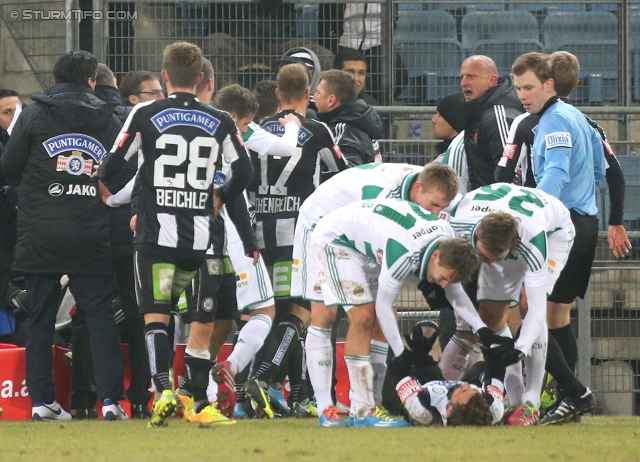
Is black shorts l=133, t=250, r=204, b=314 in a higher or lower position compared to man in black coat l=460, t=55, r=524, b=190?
lower

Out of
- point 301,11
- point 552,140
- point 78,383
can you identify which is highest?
point 301,11

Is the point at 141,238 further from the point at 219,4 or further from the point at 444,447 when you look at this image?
the point at 219,4

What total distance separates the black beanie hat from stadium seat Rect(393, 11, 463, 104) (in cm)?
172

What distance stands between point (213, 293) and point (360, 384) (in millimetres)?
1081

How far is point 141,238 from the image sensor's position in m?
6.85

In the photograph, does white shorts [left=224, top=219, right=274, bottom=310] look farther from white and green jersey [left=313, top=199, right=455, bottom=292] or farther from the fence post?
the fence post

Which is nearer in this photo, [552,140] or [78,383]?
[552,140]

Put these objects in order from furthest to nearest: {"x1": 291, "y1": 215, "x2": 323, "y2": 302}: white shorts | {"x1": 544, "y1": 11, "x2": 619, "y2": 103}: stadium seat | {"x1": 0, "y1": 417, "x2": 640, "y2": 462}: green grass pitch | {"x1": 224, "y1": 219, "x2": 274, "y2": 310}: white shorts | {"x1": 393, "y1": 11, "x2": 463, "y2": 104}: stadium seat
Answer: {"x1": 544, "y1": 11, "x2": 619, "y2": 103}: stadium seat
{"x1": 393, "y1": 11, "x2": 463, "y2": 104}: stadium seat
{"x1": 224, "y1": 219, "x2": 274, "y2": 310}: white shorts
{"x1": 291, "y1": 215, "x2": 323, "y2": 302}: white shorts
{"x1": 0, "y1": 417, "x2": 640, "y2": 462}: green grass pitch

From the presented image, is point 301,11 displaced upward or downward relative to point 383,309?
upward

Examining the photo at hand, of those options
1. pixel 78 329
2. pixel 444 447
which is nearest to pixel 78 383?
pixel 78 329

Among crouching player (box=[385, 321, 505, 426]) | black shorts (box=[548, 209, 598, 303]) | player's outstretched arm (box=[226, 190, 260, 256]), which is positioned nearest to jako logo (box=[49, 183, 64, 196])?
player's outstretched arm (box=[226, 190, 260, 256])

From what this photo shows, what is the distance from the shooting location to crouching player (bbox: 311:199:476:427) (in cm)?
645

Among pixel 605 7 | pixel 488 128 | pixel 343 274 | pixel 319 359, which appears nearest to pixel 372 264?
pixel 343 274

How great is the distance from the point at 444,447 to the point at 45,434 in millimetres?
2264
